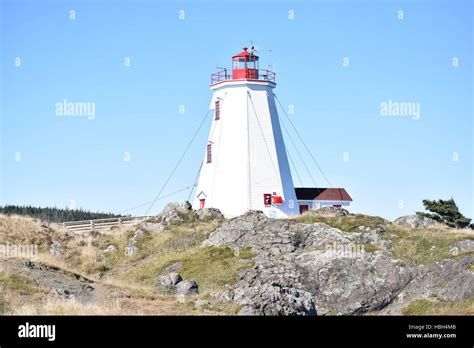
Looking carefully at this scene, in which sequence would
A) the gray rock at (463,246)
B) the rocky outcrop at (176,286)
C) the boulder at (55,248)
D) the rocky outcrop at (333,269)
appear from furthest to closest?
the boulder at (55,248) < the gray rock at (463,246) < the rocky outcrop at (333,269) < the rocky outcrop at (176,286)

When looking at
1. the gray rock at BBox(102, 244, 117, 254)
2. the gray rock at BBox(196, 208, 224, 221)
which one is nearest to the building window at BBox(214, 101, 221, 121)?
the gray rock at BBox(196, 208, 224, 221)

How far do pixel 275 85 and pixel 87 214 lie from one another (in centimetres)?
3786

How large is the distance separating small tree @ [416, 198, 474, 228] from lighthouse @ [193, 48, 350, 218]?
1241 cm

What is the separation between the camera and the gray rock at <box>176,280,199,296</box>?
38.9 metres

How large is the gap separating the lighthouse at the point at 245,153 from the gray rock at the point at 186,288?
18.8 meters

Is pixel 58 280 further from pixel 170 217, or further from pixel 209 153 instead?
pixel 209 153

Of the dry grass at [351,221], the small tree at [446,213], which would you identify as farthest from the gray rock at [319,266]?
the small tree at [446,213]

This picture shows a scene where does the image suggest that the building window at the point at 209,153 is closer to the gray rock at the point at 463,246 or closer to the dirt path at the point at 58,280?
the gray rock at the point at 463,246

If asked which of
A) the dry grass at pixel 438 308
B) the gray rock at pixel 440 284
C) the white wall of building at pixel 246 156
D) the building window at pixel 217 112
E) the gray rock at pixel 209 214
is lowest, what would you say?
the dry grass at pixel 438 308

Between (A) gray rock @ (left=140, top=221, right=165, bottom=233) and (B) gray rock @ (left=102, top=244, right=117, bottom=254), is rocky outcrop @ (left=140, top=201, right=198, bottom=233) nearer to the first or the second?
(A) gray rock @ (left=140, top=221, right=165, bottom=233)

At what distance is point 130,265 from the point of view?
51.4m

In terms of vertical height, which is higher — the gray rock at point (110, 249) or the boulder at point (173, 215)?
the boulder at point (173, 215)

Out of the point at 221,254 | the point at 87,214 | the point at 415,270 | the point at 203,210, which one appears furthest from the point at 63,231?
the point at 87,214

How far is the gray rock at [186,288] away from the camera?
38.9 meters
